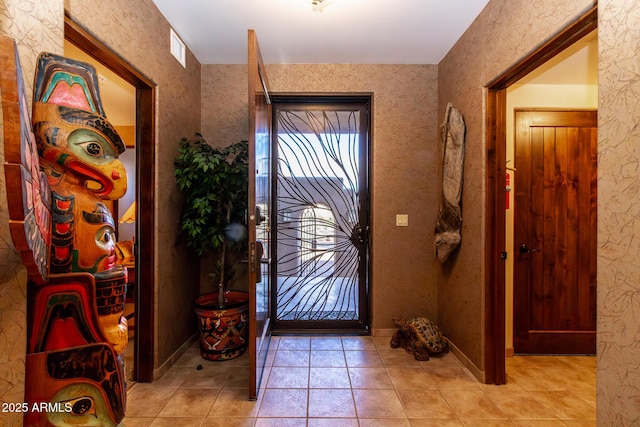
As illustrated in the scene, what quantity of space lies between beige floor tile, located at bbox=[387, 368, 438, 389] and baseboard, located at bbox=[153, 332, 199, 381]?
1.65m

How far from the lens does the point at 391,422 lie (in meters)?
1.63

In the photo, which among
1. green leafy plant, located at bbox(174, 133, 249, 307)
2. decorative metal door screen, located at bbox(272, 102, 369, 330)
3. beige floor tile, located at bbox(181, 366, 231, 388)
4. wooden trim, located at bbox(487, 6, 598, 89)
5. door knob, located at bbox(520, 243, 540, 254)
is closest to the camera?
wooden trim, located at bbox(487, 6, 598, 89)

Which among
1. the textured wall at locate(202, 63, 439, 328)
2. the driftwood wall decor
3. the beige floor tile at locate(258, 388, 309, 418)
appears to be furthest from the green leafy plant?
the driftwood wall decor

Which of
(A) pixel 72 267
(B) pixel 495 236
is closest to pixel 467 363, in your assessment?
(B) pixel 495 236

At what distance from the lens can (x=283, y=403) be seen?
1781mm

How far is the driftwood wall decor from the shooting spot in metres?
2.29

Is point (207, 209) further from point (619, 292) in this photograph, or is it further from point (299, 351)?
A: point (619, 292)

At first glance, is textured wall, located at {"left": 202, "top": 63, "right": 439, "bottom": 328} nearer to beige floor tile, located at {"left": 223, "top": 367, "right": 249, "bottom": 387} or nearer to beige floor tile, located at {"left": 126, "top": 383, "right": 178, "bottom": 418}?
beige floor tile, located at {"left": 223, "top": 367, "right": 249, "bottom": 387}

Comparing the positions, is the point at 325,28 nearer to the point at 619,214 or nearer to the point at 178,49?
the point at 178,49

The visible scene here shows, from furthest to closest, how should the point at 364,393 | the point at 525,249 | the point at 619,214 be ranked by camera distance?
the point at 525,249 < the point at 364,393 < the point at 619,214

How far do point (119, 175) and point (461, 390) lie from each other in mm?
2310

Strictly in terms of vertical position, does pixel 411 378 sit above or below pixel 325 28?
below

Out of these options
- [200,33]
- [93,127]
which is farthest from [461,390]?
[200,33]

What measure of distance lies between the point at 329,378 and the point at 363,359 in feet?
1.33
